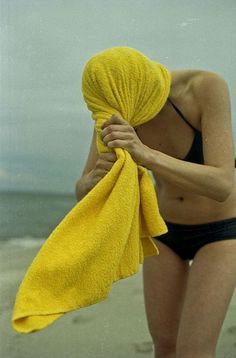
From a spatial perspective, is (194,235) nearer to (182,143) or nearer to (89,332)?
(182,143)

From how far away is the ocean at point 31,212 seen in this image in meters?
2.05

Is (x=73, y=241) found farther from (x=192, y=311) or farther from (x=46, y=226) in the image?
(x=46, y=226)

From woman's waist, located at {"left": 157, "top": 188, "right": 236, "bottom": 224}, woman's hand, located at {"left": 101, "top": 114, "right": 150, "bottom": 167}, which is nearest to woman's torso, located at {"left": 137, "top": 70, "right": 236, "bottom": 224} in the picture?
woman's waist, located at {"left": 157, "top": 188, "right": 236, "bottom": 224}

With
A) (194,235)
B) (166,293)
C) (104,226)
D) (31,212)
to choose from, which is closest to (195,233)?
(194,235)

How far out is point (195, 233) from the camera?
1.29 meters

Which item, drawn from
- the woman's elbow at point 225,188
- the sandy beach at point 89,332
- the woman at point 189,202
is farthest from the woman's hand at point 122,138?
the sandy beach at point 89,332

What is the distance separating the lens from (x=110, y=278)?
99cm

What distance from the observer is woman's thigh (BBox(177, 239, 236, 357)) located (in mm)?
1122

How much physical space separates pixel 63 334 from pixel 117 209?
157 centimetres

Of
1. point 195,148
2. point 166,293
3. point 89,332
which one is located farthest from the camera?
point 89,332

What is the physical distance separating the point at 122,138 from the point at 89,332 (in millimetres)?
1622

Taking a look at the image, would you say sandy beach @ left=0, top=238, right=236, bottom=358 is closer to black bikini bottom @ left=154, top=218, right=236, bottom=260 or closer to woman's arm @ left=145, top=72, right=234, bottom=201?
black bikini bottom @ left=154, top=218, right=236, bottom=260

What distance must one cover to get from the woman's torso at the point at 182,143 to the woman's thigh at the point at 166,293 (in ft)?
0.36

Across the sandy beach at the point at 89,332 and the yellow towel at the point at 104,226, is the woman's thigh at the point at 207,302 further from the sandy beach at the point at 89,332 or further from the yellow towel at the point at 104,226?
the sandy beach at the point at 89,332
